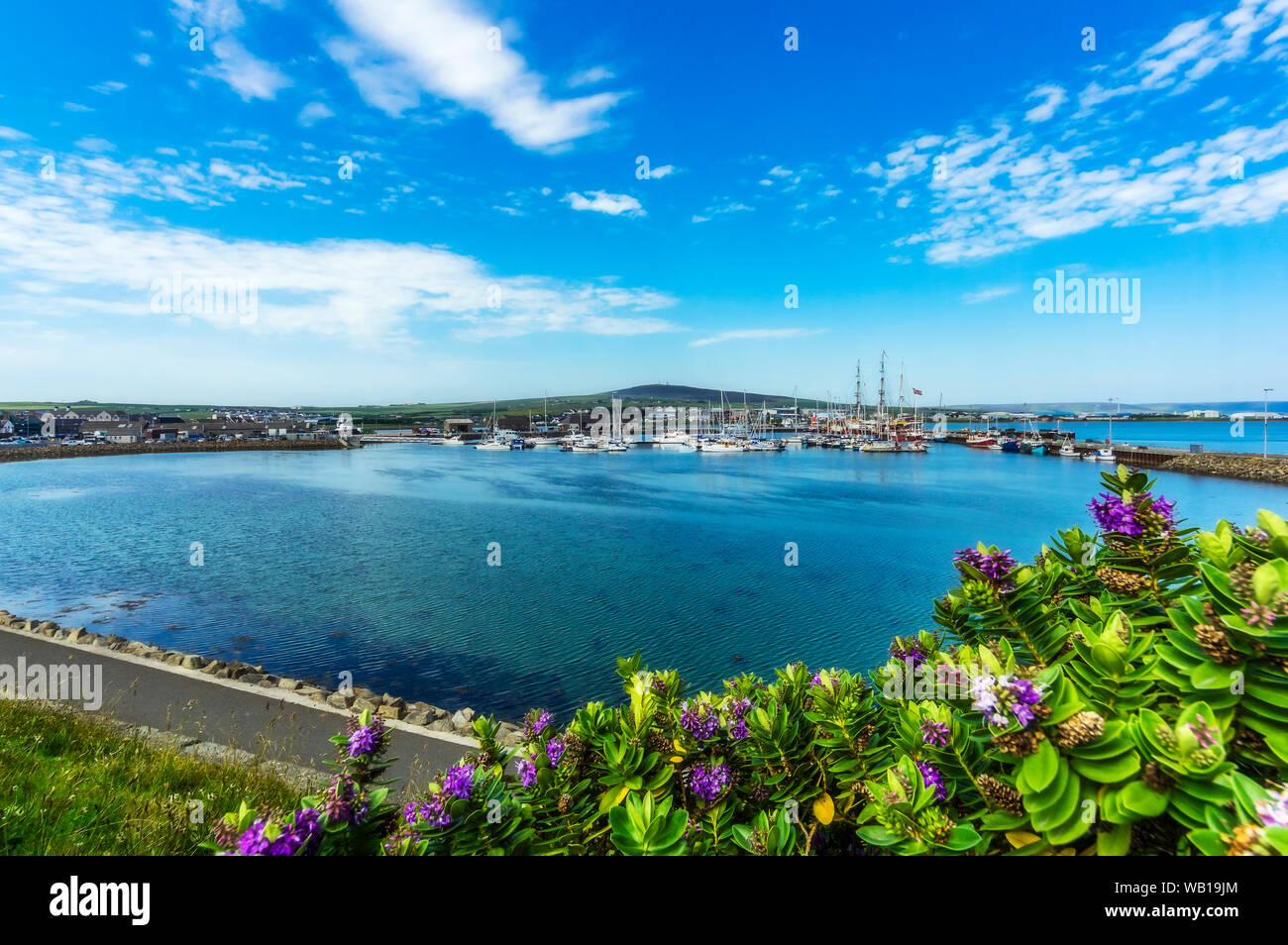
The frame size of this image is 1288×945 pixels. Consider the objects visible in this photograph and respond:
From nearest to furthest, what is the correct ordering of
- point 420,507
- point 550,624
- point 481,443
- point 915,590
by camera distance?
point 550,624 → point 915,590 → point 420,507 → point 481,443

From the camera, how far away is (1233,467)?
5734cm

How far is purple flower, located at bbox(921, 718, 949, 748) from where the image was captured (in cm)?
201

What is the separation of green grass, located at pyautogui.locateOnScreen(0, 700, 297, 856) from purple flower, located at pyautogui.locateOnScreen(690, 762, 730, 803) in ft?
8.54

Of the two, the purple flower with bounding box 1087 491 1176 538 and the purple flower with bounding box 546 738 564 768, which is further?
the purple flower with bounding box 546 738 564 768

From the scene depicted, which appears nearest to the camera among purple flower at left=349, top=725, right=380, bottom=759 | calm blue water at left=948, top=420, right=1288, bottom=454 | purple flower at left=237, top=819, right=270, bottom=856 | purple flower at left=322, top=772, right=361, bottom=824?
purple flower at left=237, top=819, right=270, bottom=856

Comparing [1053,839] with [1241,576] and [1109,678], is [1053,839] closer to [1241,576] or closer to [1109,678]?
[1109,678]

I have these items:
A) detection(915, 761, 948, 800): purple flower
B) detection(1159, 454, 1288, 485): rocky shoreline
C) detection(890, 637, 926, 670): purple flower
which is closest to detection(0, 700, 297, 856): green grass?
detection(915, 761, 948, 800): purple flower

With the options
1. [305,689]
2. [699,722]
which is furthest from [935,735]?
[305,689]

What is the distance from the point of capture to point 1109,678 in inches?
69.9

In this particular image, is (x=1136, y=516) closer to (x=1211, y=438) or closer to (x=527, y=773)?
(x=527, y=773)

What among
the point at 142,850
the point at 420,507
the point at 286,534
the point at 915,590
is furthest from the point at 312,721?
the point at 420,507

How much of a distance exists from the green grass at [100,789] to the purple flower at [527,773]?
6.02ft

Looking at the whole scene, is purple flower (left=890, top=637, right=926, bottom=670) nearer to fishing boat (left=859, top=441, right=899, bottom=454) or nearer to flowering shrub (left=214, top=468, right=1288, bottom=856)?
flowering shrub (left=214, top=468, right=1288, bottom=856)
